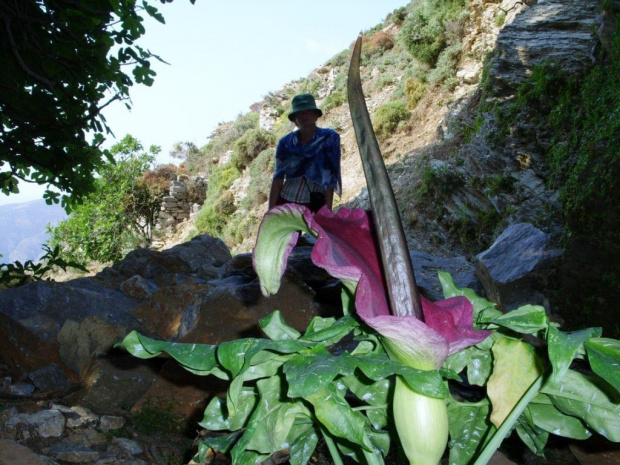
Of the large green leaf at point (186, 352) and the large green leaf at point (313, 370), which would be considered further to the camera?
the large green leaf at point (186, 352)

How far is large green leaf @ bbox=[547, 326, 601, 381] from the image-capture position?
0.56m

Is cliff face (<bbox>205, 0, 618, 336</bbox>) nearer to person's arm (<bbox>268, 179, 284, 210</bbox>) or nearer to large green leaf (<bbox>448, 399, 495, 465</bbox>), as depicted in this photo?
large green leaf (<bbox>448, 399, 495, 465</bbox>)

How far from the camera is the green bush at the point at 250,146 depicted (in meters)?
18.9

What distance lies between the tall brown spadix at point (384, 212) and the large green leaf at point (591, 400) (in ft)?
0.83

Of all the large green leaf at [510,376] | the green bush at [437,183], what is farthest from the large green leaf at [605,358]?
the green bush at [437,183]

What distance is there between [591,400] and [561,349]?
0.21m

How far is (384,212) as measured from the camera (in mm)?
652

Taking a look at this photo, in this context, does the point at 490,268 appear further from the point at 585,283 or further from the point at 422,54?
the point at 422,54

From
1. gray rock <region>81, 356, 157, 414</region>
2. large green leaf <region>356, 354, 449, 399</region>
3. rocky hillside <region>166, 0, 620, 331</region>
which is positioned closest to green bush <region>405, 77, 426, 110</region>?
rocky hillside <region>166, 0, 620, 331</region>

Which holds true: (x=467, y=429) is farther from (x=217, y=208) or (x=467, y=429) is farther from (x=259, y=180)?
(x=217, y=208)

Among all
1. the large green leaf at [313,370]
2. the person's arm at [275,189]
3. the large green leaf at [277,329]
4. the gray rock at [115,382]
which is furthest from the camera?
the person's arm at [275,189]

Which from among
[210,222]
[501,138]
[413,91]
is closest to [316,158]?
[501,138]

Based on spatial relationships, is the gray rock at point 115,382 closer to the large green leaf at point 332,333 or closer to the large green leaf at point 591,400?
the large green leaf at point 332,333

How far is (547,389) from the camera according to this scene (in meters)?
0.72
